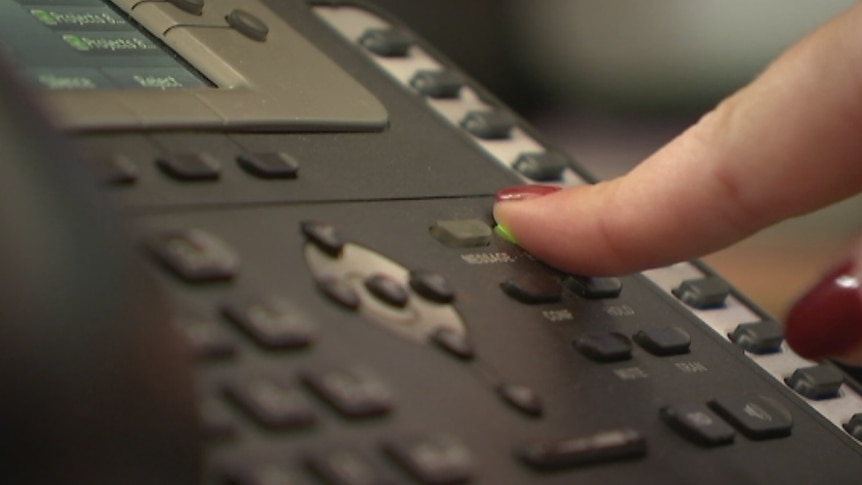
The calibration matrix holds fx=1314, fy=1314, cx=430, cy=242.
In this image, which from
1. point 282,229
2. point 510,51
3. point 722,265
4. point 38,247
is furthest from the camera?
point 510,51

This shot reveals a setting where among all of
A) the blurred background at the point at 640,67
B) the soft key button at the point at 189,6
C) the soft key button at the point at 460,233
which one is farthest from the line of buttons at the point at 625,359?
the blurred background at the point at 640,67

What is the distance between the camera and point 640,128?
1041mm

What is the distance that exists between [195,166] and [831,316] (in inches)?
5.9

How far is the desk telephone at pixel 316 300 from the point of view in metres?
0.19

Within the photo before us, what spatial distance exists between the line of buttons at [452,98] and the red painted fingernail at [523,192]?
0.02 m

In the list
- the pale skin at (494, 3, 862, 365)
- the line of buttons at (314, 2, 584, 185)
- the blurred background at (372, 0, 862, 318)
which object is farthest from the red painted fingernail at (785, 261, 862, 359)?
the blurred background at (372, 0, 862, 318)

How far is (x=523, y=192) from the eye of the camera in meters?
0.36

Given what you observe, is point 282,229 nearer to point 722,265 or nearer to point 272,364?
point 272,364

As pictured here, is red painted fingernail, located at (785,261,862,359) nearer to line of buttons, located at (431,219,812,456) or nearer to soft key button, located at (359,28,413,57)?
line of buttons, located at (431,219,812,456)

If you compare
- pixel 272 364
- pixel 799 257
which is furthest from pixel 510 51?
pixel 272 364

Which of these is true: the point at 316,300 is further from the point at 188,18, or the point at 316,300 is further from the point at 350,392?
the point at 188,18

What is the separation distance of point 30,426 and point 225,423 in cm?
4

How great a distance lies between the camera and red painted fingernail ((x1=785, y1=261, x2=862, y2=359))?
0.99 feet

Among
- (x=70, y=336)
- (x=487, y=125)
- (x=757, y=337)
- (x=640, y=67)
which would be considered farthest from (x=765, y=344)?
(x=640, y=67)
